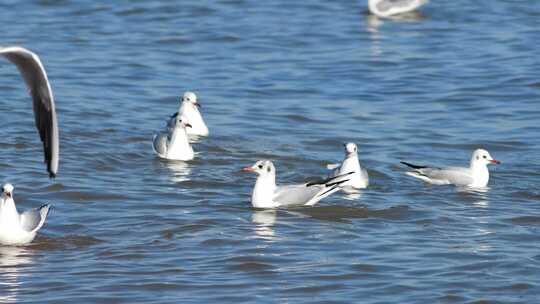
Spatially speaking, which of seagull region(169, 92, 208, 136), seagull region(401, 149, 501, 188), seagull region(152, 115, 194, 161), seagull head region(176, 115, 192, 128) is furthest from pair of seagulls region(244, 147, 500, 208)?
seagull region(169, 92, 208, 136)

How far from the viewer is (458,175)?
1273 cm

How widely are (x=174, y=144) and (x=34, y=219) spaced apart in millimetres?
3630

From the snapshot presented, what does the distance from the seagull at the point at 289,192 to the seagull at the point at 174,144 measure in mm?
1915

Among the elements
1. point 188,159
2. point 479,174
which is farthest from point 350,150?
point 188,159

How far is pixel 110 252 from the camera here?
996cm

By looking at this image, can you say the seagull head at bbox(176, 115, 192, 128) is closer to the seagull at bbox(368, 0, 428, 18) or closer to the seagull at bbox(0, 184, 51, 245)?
the seagull at bbox(0, 184, 51, 245)

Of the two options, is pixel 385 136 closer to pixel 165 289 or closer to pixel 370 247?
pixel 370 247

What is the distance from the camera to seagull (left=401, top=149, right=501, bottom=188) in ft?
41.4

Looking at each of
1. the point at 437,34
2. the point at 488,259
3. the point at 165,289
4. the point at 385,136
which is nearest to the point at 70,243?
the point at 165,289

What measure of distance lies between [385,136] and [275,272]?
568 centimetres

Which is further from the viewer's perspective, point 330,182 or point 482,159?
point 482,159

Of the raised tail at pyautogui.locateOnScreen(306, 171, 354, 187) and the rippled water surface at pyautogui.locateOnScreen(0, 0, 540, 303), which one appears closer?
the rippled water surface at pyautogui.locateOnScreen(0, 0, 540, 303)

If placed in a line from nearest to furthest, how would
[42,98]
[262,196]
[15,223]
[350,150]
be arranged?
1. [42,98]
2. [15,223]
3. [262,196]
4. [350,150]

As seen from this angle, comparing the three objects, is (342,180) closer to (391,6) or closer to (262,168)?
(262,168)
